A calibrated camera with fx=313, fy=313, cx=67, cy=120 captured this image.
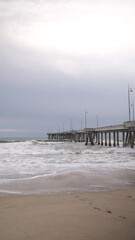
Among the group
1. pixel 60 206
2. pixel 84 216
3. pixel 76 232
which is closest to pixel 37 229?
pixel 76 232

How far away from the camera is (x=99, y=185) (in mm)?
9969

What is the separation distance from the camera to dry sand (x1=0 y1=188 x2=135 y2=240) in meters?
4.77

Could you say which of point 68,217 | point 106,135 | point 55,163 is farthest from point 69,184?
point 106,135

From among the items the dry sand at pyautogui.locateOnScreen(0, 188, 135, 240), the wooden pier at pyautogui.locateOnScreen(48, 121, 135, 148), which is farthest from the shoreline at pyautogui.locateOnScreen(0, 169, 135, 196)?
the wooden pier at pyautogui.locateOnScreen(48, 121, 135, 148)

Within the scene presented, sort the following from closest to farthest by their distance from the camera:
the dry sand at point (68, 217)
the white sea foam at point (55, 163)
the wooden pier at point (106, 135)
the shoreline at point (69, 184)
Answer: the dry sand at point (68, 217) < the shoreline at point (69, 184) < the white sea foam at point (55, 163) < the wooden pier at point (106, 135)

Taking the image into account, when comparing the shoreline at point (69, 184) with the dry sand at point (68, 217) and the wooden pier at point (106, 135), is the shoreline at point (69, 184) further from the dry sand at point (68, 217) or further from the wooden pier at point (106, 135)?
the wooden pier at point (106, 135)

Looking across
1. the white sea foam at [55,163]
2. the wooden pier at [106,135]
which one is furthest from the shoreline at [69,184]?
the wooden pier at [106,135]

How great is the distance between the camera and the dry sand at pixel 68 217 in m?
4.77

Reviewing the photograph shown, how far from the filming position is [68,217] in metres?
5.72

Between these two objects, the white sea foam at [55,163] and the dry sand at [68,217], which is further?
the white sea foam at [55,163]

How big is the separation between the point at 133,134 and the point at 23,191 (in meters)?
32.7

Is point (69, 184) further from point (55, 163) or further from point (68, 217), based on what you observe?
point (55, 163)

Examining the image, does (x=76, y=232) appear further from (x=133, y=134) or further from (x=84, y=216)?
(x=133, y=134)

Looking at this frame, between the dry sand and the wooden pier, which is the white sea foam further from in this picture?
the wooden pier
